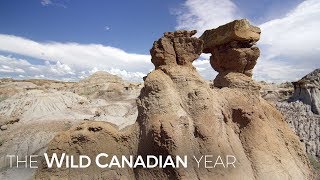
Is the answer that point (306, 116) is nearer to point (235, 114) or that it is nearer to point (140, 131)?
point (235, 114)

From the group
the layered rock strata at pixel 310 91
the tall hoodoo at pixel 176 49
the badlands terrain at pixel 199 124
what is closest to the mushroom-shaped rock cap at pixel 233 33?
the badlands terrain at pixel 199 124

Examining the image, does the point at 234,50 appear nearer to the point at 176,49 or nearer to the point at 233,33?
the point at 233,33

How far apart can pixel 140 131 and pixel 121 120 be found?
16299 millimetres

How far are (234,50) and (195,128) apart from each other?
7.35ft

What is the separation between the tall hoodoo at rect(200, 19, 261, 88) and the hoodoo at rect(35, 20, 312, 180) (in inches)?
0.8

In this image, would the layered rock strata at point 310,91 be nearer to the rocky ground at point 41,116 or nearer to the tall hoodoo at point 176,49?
the rocky ground at point 41,116

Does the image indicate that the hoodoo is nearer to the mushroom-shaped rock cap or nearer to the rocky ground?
the mushroom-shaped rock cap

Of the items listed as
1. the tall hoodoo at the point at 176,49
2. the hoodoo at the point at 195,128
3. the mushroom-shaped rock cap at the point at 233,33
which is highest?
the mushroom-shaped rock cap at the point at 233,33

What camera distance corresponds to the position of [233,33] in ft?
23.6

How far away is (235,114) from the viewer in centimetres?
676

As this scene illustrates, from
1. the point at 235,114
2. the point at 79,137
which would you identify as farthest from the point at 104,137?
the point at 235,114

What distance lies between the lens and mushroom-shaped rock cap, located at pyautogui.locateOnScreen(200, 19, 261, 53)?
23.7 feet

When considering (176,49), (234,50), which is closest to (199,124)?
(176,49)

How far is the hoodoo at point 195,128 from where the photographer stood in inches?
223
